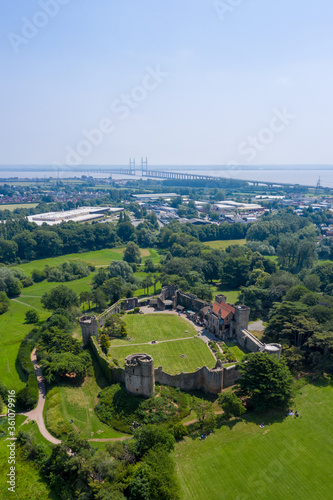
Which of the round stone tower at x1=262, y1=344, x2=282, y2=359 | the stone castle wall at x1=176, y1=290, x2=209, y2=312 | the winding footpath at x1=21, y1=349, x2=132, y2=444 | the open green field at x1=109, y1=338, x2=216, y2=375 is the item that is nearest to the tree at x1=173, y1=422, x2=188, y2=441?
the winding footpath at x1=21, y1=349, x2=132, y2=444

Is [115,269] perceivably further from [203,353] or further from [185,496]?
[185,496]

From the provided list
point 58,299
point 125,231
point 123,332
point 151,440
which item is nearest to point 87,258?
point 125,231

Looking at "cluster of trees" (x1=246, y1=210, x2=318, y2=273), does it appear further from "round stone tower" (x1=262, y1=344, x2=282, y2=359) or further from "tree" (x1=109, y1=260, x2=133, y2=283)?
"round stone tower" (x1=262, y1=344, x2=282, y2=359)

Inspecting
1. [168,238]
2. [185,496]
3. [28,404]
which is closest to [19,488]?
[28,404]

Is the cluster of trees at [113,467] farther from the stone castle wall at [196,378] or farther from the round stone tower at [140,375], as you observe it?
the stone castle wall at [196,378]

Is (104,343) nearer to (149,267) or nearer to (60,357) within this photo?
(60,357)
